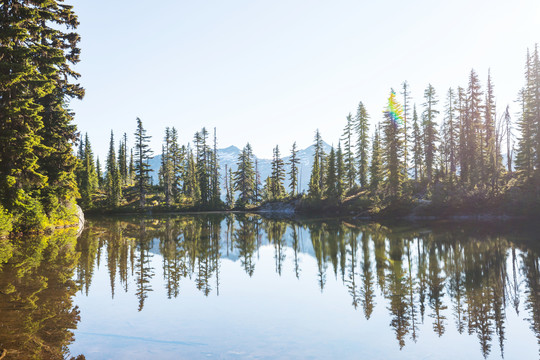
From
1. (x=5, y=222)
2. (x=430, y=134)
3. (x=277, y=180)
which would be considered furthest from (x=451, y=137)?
(x=5, y=222)

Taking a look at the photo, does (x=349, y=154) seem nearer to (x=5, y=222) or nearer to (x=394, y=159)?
(x=394, y=159)

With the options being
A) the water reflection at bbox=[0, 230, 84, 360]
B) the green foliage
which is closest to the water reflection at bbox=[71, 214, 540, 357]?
the water reflection at bbox=[0, 230, 84, 360]

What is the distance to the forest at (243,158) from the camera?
63.6 feet

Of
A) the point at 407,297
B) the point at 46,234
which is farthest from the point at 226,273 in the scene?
the point at 46,234

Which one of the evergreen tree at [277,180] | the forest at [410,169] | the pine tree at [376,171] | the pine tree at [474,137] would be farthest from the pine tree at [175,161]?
the pine tree at [474,137]

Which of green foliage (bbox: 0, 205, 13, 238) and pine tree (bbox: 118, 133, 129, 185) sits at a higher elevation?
pine tree (bbox: 118, 133, 129, 185)

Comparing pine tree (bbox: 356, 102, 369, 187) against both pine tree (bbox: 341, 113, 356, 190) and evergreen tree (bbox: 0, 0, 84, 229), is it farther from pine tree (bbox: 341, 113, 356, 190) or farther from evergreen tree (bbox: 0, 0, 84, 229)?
evergreen tree (bbox: 0, 0, 84, 229)

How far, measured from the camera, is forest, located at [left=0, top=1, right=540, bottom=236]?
19.4m

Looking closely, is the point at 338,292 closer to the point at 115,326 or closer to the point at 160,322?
the point at 160,322

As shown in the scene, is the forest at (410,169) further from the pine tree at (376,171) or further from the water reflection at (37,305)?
the water reflection at (37,305)

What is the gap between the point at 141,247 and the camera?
2102 centimetres

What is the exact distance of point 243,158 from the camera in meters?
85.1

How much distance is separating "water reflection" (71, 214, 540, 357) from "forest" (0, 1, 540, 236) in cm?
642

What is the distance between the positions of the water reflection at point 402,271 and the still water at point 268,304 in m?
0.06
